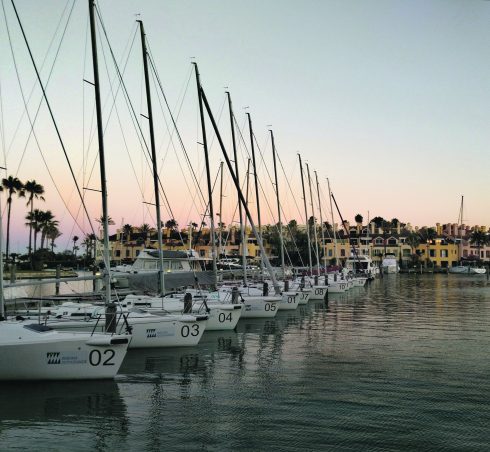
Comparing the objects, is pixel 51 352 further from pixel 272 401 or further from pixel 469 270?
pixel 469 270

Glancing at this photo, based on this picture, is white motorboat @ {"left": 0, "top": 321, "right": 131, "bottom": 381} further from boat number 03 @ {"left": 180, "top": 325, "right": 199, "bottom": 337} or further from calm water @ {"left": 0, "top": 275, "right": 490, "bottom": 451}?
boat number 03 @ {"left": 180, "top": 325, "right": 199, "bottom": 337}

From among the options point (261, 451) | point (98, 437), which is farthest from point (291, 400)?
point (98, 437)

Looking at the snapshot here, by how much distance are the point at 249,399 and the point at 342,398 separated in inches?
94.0

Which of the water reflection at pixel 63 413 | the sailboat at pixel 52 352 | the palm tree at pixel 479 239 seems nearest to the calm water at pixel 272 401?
the water reflection at pixel 63 413

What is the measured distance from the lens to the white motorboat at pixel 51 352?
596 inches

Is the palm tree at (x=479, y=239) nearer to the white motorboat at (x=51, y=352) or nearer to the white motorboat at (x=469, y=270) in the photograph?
the white motorboat at (x=469, y=270)

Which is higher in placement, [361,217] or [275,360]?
[361,217]

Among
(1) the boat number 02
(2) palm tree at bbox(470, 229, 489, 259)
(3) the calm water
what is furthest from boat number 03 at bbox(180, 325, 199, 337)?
(2) palm tree at bbox(470, 229, 489, 259)

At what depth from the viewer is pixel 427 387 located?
51.8 ft

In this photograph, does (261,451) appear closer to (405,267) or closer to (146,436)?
(146,436)

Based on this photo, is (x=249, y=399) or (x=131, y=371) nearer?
(x=249, y=399)

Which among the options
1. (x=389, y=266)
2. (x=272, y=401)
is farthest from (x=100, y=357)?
(x=389, y=266)

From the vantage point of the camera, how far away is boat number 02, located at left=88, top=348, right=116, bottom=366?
1570 centimetres

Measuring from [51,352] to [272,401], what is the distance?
6091 millimetres
